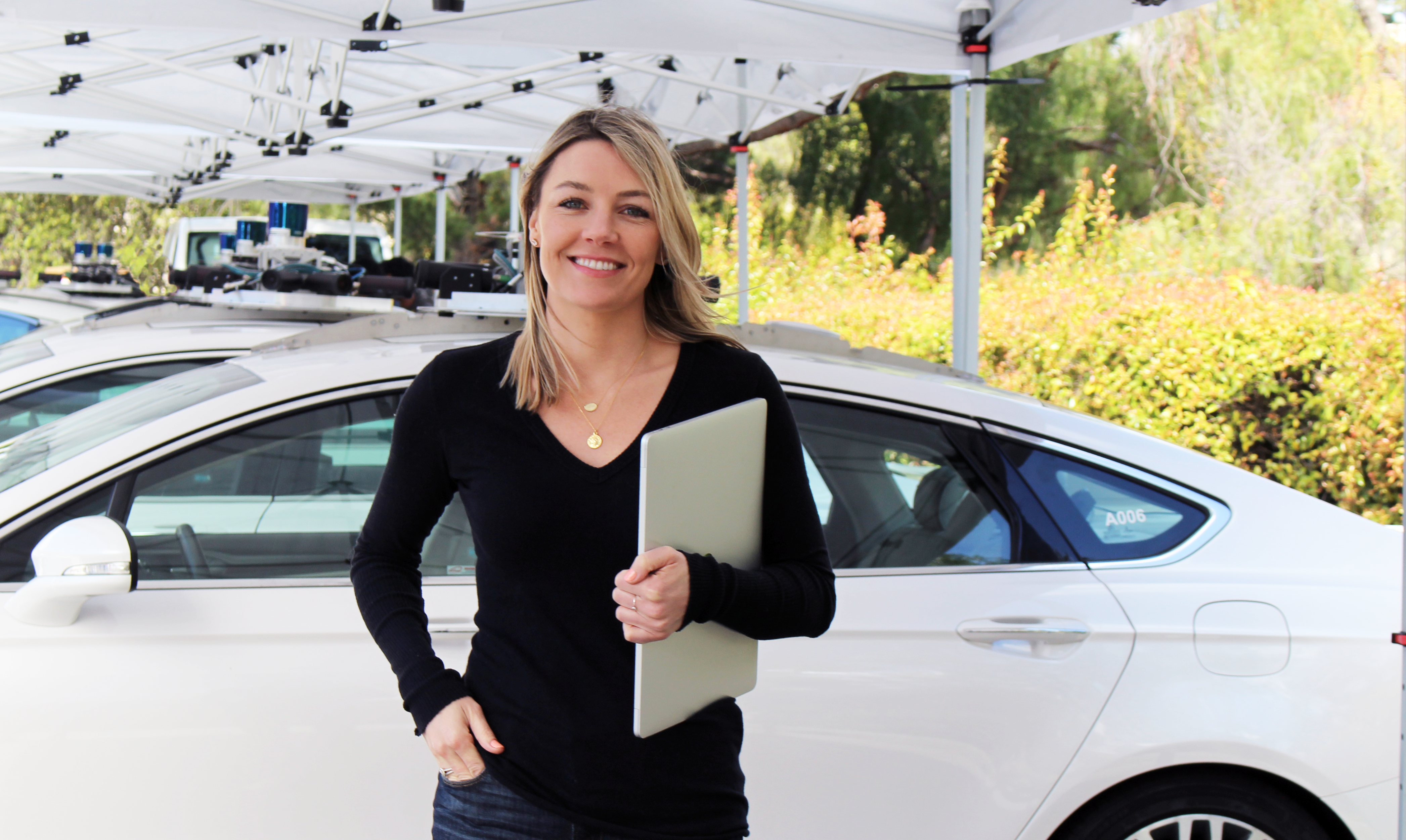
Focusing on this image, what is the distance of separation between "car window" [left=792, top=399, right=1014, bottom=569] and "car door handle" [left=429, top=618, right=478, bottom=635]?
2.34 ft

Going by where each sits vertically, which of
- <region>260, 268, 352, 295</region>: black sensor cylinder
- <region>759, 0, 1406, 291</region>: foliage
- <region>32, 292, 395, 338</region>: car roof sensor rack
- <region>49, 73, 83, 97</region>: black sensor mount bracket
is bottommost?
<region>32, 292, 395, 338</region>: car roof sensor rack

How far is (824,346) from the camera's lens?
118 inches

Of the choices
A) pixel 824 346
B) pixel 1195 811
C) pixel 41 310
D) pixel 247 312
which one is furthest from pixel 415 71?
pixel 1195 811

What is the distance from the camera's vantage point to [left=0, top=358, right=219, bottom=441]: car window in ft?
13.0

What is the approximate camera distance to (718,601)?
145 centimetres

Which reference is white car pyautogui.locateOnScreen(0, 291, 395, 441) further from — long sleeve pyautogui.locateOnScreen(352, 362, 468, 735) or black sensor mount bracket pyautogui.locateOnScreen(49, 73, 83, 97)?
black sensor mount bracket pyautogui.locateOnScreen(49, 73, 83, 97)

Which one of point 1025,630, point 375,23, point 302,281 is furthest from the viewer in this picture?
point 302,281

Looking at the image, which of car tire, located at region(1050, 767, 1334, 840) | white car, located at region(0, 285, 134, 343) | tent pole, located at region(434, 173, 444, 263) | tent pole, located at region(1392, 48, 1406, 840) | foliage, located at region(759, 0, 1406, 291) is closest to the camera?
Result: tent pole, located at region(1392, 48, 1406, 840)

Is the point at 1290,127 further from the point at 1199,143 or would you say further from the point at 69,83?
the point at 69,83

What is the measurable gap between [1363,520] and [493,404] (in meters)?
2.02

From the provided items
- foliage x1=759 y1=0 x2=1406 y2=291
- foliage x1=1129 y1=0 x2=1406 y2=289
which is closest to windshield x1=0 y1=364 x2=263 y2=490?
foliage x1=759 y1=0 x2=1406 y2=291

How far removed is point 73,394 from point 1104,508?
3.07m

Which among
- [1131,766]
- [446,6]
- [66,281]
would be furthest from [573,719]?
[66,281]

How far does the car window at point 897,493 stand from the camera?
2.57 meters
